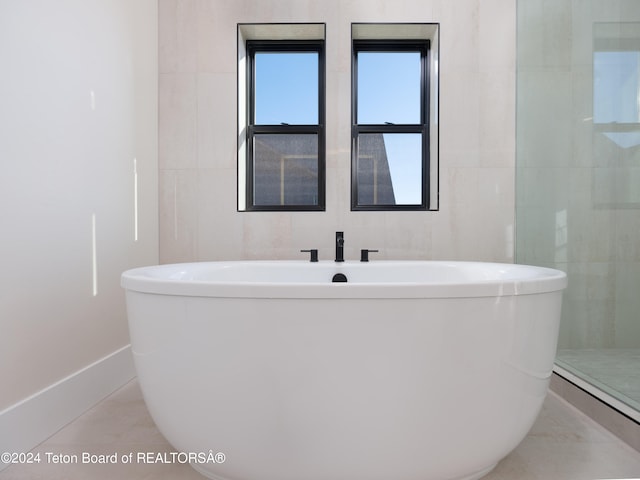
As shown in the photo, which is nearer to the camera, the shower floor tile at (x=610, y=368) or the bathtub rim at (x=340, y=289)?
the bathtub rim at (x=340, y=289)

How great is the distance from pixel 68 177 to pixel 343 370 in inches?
53.2

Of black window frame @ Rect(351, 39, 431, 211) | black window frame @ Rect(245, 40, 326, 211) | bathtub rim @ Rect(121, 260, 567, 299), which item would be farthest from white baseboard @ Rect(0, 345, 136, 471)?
black window frame @ Rect(351, 39, 431, 211)

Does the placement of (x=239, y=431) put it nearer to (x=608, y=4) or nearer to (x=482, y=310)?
(x=482, y=310)

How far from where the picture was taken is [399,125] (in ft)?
8.85

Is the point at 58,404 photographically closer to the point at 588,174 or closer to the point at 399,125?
the point at 399,125

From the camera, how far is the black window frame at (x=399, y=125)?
264cm

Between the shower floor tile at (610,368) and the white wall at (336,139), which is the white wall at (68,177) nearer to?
the white wall at (336,139)

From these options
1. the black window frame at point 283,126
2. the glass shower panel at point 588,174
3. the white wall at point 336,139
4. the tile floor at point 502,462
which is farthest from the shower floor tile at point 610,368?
the black window frame at point 283,126

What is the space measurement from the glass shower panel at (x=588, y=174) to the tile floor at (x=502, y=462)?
20 centimetres

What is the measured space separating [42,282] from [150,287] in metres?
0.66

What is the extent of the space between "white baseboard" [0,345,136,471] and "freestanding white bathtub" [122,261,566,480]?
0.61 m

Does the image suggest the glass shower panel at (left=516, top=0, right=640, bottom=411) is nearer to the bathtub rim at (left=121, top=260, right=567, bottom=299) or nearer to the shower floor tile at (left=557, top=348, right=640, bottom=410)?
the shower floor tile at (left=557, top=348, right=640, bottom=410)

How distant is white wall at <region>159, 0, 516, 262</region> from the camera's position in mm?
2473

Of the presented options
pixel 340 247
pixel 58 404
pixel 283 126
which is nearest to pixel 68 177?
pixel 58 404
